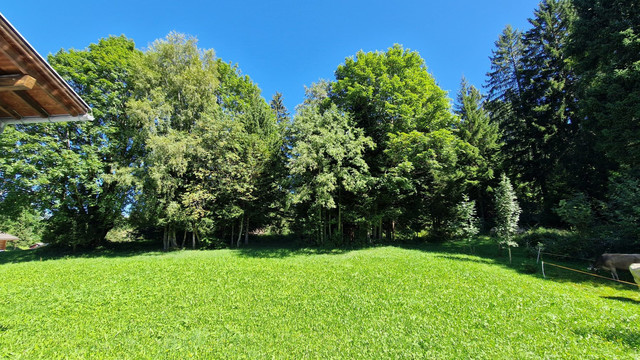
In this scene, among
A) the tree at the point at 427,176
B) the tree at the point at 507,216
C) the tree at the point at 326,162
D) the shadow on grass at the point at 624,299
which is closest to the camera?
the shadow on grass at the point at 624,299

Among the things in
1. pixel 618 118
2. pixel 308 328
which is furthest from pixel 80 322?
pixel 618 118

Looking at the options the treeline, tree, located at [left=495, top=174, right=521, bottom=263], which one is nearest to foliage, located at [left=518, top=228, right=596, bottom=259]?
the treeline

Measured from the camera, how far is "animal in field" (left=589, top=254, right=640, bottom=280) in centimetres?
944

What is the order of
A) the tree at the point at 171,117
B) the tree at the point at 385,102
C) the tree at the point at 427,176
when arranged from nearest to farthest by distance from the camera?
the tree at the point at 427,176, the tree at the point at 171,117, the tree at the point at 385,102

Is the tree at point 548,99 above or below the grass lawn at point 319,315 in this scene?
above

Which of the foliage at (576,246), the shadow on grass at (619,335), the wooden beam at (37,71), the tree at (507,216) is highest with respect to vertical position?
the wooden beam at (37,71)

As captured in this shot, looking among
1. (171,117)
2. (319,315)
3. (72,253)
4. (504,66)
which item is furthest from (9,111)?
(504,66)

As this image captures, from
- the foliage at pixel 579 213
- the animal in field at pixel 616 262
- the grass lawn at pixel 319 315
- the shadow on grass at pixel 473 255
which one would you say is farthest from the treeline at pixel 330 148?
the grass lawn at pixel 319 315

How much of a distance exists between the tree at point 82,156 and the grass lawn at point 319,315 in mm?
9013

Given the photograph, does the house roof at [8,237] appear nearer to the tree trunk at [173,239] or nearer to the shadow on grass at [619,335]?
the tree trunk at [173,239]

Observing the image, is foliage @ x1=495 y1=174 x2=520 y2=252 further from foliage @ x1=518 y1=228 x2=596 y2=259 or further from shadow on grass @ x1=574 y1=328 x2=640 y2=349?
shadow on grass @ x1=574 y1=328 x2=640 y2=349

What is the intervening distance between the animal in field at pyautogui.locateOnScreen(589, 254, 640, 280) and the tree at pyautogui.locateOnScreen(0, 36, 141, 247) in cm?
2596

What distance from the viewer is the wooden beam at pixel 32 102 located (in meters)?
3.93

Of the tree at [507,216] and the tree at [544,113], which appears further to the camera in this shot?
the tree at [544,113]
